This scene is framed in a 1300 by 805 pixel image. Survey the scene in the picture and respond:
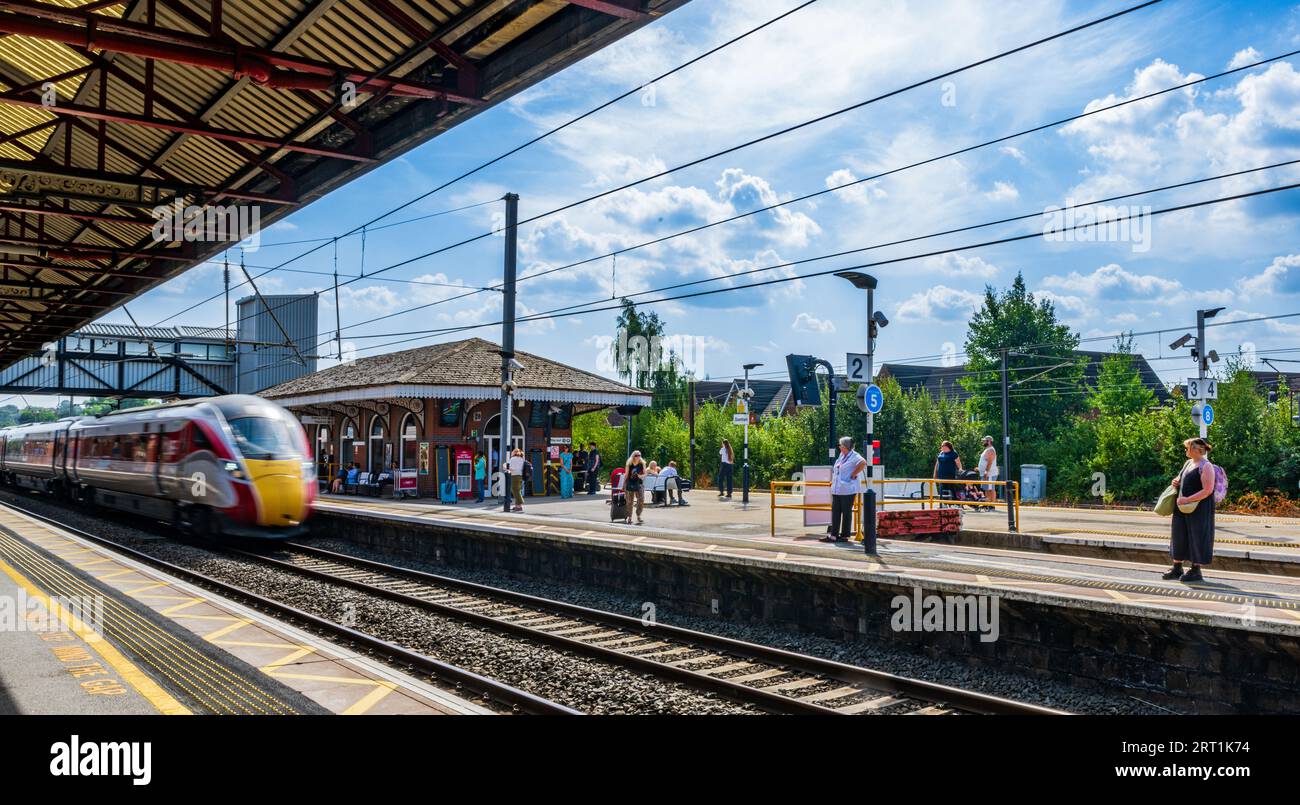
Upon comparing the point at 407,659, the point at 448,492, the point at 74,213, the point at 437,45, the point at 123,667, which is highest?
the point at 437,45

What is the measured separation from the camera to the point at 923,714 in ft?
25.1

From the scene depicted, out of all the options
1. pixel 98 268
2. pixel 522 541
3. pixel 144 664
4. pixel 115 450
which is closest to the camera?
pixel 144 664

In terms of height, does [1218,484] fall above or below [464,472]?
above

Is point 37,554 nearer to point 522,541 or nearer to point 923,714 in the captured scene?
point 522,541

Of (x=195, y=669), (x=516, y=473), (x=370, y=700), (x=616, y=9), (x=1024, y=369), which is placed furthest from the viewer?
(x=1024, y=369)

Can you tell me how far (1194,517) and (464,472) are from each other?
69.2 ft

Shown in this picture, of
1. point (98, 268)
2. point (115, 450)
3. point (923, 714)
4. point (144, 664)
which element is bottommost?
point (923, 714)

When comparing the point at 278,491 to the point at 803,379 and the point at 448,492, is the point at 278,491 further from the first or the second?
the point at 803,379

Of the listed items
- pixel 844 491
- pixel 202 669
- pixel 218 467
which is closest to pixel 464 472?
pixel 218 467

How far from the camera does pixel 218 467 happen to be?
1694 cm

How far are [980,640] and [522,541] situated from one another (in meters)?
8.96

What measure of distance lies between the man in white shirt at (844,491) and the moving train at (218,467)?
1028 cm
